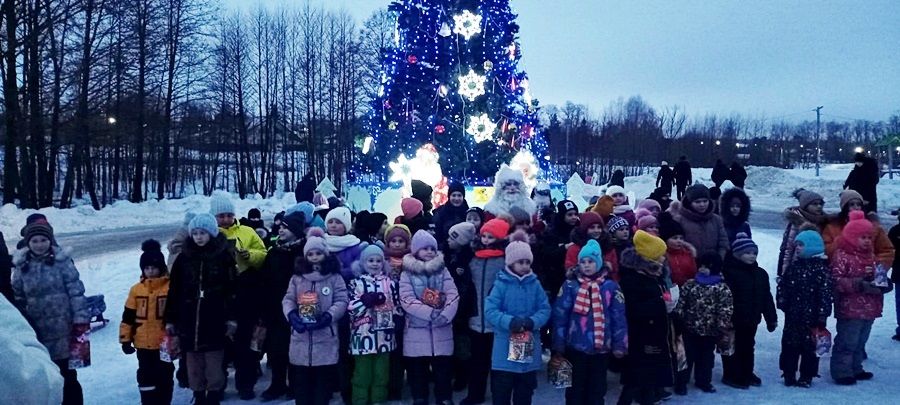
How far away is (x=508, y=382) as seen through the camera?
4.85 metres

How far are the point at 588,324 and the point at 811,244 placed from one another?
7.69ft

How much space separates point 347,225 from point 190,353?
180cm

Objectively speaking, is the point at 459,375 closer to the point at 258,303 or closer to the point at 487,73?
the point at 258,303

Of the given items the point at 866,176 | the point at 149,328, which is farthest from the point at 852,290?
the point at 866,176

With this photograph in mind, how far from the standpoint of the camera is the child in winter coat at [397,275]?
214 inches

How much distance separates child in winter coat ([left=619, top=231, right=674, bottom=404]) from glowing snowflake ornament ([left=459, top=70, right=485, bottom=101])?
34.7 feet

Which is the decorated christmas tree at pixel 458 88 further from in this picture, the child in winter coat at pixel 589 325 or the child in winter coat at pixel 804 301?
the child in winter coat at pixel 589 325

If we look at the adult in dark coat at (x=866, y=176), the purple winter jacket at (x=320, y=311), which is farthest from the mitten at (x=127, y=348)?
the adult in dark coat at (x=866, y=176)

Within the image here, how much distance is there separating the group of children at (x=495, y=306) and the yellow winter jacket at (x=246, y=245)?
14 centimetres

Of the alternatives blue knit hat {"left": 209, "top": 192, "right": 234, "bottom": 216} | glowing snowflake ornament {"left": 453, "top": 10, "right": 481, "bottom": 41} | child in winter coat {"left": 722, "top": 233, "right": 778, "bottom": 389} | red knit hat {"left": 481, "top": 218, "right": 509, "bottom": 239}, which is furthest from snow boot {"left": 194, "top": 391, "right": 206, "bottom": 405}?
glowing snowflake ornament {"left": 453, "top": 10, "right": 481, "bottom": 41}

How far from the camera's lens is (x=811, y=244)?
5555 mm

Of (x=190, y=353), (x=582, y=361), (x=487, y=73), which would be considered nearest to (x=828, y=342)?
(x=582, y=361)

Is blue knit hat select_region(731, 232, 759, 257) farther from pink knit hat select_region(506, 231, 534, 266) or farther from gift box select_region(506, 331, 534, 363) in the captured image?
gift box select_region(506, 331, 534, 363)

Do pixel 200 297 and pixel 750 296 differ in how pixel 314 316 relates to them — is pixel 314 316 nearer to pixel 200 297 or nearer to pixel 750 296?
pixel 200 297
